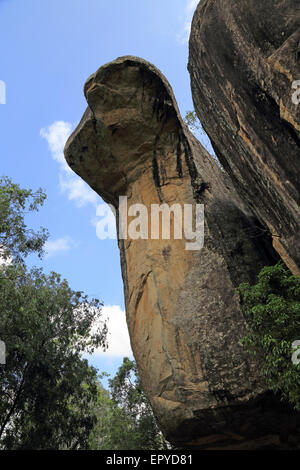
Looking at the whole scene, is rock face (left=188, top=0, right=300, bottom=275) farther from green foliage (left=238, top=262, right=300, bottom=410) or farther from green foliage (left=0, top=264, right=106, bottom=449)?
green foliage (left=0, top=264, right=106, bottom=449)

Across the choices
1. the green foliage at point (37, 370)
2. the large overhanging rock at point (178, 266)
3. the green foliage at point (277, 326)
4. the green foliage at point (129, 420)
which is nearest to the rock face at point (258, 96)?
the green foliage at point (277, 326)

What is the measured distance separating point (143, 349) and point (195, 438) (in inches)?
87.6

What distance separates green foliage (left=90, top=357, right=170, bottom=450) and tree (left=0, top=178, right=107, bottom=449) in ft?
8.28

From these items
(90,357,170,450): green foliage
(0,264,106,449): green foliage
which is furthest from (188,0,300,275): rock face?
(90,357,170,450): green foliage

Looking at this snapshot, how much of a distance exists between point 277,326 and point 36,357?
1015cm

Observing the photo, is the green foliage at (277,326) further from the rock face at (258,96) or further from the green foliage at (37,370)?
the green foliage at (37,370)

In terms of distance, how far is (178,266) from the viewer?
31.8ft

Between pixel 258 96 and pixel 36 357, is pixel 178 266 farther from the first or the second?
pixel 36 357

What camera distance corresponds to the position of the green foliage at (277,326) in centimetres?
638

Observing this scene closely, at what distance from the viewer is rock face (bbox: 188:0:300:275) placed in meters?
6.52

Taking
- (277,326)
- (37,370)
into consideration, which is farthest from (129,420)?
(277,326)

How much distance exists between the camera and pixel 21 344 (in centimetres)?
1380
